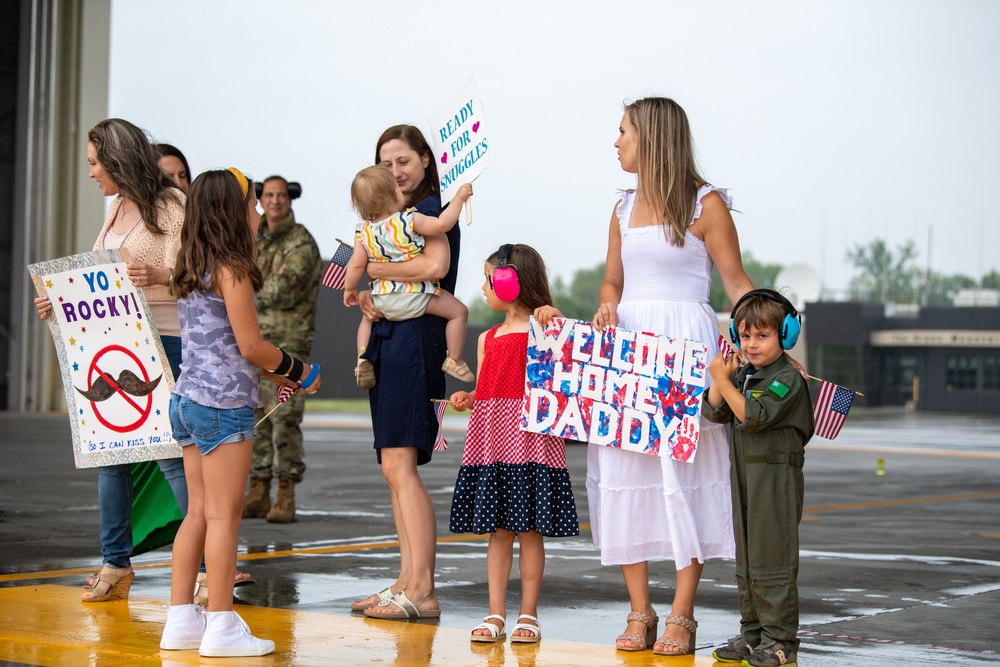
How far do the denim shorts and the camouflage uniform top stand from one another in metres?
4.10

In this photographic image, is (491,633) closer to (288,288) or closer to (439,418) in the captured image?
(439,418)

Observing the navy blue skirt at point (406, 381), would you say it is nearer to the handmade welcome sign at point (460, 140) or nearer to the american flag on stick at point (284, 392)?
the american flag on stick at point (284, 392)

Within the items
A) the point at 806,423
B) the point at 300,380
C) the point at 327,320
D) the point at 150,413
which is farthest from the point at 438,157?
the point at 327,320

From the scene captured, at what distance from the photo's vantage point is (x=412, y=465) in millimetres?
5512

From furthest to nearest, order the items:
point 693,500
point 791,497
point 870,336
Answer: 1. point 870,336
2. point 693,500
3. point 791,497

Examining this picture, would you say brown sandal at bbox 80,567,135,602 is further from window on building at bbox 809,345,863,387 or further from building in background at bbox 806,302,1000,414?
window on building at bbox 809,345,863,387

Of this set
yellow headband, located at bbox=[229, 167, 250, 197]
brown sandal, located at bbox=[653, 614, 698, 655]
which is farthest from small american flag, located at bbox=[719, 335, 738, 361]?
yellow headband, located at bbox=[229, 167, 250, 197]

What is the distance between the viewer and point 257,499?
9266mm

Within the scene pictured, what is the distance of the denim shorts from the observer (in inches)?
185

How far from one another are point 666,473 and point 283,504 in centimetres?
497

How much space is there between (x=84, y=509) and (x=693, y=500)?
650cm

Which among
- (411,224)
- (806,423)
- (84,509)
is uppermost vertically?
(411,224)

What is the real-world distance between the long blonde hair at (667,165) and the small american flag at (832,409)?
82cm

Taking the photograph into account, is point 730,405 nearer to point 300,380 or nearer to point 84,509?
point 300,380
